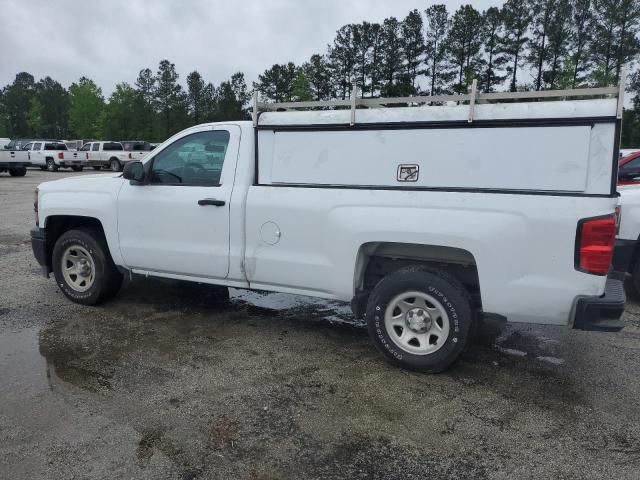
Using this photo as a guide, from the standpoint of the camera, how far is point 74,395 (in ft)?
12.0

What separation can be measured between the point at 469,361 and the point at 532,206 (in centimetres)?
152

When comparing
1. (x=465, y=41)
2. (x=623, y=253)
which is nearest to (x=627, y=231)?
(x=623, y=253)

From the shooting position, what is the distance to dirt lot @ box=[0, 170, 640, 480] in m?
2.93

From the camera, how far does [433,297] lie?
12.9 ft

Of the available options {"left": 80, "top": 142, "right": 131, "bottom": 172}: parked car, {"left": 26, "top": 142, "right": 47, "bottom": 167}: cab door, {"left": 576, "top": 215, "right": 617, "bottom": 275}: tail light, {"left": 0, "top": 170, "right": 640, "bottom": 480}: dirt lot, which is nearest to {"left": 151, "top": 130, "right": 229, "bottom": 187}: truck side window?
{"left": 0, "top": 170, "right": 640, "bottom": 480}: dirt lot

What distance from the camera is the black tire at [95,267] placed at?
5418mm

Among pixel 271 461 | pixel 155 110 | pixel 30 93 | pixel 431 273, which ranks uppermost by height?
pixel 30 93

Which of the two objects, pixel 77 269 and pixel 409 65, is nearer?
pixel 77 269

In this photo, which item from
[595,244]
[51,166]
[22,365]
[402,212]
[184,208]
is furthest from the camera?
[51,166]

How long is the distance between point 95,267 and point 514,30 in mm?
63254

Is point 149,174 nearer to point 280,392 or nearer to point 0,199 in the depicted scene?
point 280,392

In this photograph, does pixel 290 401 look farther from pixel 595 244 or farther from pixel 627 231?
pixel 627 231

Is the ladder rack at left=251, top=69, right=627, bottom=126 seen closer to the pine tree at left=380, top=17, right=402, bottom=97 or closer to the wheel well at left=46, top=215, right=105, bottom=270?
the wheel well at left=46, top=215, right=105, bottom=270

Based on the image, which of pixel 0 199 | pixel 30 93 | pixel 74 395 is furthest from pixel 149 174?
pixel 30 93
